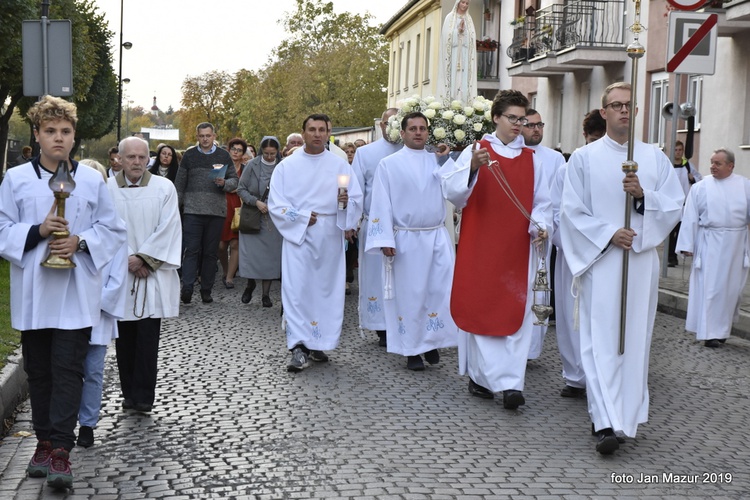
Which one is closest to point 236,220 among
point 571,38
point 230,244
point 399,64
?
point 230,244

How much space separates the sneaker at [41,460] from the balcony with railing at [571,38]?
22661 mm

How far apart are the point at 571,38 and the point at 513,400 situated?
22.3 metres

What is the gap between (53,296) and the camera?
5.56 meters

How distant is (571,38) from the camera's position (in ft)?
93.7

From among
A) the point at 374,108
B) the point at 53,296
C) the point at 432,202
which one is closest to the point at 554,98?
the point at 432,202

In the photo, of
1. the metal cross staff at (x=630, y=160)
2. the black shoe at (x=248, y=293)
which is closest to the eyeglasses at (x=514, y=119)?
the metal cross staff at (x=630, y=160)

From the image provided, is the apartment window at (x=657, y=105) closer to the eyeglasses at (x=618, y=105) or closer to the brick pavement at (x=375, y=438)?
the brick pavement at (x=375, y=438)

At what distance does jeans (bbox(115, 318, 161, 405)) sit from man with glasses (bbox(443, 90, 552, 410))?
2136 mm

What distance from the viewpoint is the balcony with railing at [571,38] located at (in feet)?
88.5

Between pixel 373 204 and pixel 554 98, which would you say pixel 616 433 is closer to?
pixel 373 204

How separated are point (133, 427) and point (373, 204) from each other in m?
3.24

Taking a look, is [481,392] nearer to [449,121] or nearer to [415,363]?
[415,363]

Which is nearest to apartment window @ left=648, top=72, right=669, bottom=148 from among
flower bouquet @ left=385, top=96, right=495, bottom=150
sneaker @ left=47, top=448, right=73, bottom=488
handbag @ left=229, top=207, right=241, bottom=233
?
handbag @ left=229, top=207, right=241, bottom=233

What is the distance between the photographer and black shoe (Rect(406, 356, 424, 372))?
30.0 ft
